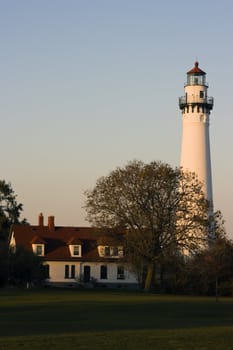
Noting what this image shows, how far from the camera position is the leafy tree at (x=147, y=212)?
67.6 m

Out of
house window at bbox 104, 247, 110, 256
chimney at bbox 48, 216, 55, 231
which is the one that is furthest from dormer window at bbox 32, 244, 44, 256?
house window at bbox 104, 247, 110, 256

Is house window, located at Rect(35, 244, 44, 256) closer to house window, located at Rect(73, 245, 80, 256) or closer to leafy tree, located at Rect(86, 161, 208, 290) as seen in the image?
house window, located at Rect(73, 245, 80, 256)

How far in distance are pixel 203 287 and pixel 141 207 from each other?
31.4 feet

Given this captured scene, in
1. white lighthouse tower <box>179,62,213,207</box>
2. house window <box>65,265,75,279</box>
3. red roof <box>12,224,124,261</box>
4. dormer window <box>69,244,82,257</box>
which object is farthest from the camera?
dormer window <box>69,244,82,257</box>

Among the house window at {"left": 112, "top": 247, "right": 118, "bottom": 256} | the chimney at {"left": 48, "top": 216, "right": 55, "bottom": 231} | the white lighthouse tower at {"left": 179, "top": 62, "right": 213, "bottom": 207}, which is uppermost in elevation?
the white lighthouse tower at {"left": 179, "top": 62, "right": 213, "bottom": 207}

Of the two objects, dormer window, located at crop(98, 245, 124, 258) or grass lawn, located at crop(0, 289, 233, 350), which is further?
dormer window, located at crop(98, 245, 124, 258)

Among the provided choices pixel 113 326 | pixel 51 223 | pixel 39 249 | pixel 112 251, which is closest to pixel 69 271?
pixel 39 249

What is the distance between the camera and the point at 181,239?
6781cm

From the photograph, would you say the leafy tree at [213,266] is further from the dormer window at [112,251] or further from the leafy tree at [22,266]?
the leafy tree at [22,266]

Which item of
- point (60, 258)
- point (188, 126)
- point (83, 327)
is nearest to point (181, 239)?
point (188, 126)

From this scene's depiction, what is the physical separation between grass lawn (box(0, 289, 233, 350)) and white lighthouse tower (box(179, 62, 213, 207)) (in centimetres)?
3034

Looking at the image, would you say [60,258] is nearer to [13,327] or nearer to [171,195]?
[171,195]

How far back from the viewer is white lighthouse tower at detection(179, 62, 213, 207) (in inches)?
3061

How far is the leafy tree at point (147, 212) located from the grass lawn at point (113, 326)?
1892 centimetres
